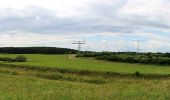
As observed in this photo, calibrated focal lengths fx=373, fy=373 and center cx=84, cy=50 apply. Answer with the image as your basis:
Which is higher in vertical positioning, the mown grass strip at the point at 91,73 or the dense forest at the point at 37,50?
the dense forest at the point at 37,50

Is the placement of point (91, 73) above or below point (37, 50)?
below

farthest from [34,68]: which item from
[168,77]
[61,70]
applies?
[168,77]

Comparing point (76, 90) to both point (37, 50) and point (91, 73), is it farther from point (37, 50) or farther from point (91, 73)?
point (37, 50)

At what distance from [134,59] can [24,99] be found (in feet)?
197

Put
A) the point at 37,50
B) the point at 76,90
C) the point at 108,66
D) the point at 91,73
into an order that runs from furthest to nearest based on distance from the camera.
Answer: the point at 37,50
the point at 108,66
the point at 91,73
the point at 76,90

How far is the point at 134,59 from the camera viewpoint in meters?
71.4

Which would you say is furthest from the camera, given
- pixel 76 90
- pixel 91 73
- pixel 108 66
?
pixel 108 66

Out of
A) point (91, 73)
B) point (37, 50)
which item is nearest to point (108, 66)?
point (91, 73)

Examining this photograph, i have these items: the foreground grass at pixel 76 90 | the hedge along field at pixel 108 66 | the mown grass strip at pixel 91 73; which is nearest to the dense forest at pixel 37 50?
the hedge along field at pixel 108 66

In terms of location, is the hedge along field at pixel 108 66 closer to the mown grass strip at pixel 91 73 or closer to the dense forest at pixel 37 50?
the mown grass strip at pixel 91 73

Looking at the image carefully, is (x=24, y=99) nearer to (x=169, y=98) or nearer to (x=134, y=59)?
(x=169, y=98)

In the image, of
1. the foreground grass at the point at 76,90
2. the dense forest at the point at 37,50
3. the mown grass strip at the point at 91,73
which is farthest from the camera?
the dense forest at the point at 37,50

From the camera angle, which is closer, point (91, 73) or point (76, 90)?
point (76, 90)

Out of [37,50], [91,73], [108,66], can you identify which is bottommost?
[91,73]
